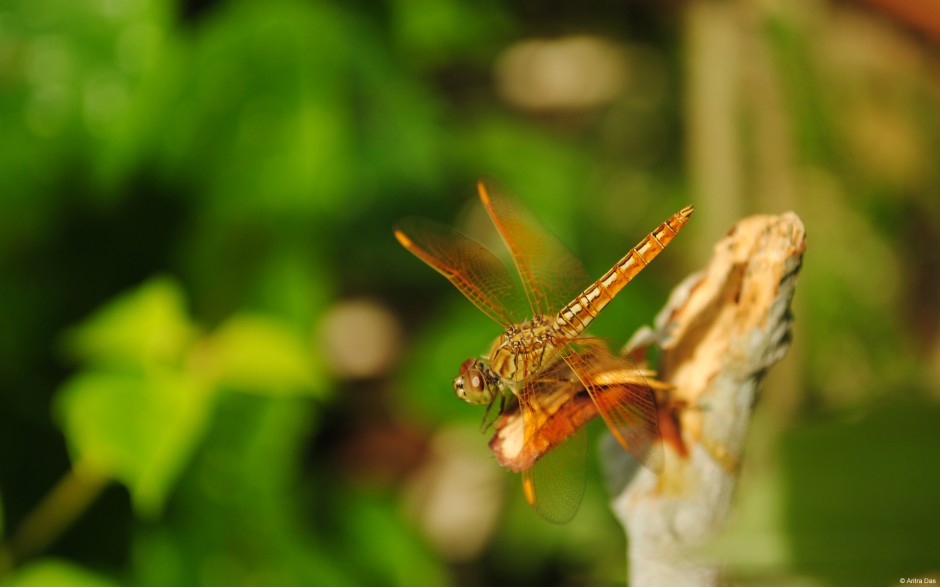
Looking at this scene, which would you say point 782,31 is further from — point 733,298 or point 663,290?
point 733,298

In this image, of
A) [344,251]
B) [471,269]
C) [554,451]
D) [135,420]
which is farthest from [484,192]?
[344,251]

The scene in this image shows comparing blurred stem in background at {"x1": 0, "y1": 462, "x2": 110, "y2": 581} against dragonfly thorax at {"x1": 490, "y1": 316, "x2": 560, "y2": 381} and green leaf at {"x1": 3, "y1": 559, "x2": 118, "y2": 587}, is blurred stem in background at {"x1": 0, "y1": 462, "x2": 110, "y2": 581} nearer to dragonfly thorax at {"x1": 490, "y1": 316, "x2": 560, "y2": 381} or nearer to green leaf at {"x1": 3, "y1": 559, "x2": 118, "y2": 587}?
green leaf at {"x1": 3, "y1": 559, "x2": 118, "y2": 587}

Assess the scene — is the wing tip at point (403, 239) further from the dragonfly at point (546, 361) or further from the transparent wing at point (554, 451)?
the transparent wing at point (554, 451)

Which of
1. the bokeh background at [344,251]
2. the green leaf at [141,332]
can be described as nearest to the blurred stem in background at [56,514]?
the bokeh background at [344,251]

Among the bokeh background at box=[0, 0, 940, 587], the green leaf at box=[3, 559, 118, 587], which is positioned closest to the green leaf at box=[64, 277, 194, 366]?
the bokeh background at box=[0, 0, 940, 587]

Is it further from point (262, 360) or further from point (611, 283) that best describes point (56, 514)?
point (611, 283)

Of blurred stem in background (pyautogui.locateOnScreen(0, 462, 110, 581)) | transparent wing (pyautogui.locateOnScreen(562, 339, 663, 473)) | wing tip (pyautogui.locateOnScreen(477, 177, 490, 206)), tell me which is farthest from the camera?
→ blurred stem in background (pyautogui.locateOnScreen(0, 462, 110, 581))

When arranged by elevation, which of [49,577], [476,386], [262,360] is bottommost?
[49,577]
